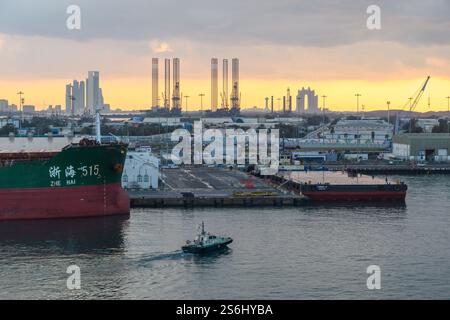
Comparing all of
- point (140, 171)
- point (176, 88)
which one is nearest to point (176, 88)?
point (176, 88)

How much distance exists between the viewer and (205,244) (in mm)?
13203

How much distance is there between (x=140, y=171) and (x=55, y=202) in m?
6.20

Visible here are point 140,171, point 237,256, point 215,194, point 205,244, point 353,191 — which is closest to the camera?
point 237,256

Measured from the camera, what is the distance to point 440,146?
133 feet

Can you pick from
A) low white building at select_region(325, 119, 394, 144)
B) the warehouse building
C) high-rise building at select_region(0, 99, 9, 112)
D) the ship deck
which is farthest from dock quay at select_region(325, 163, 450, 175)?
high-rise building at select_region(0, 99, 9, 112)

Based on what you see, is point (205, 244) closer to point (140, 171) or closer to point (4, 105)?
point (140, 171)

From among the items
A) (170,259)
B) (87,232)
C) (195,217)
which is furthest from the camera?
(195,217)

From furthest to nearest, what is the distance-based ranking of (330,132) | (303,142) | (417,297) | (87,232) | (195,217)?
(330,132)
(303,142)
(195,217)
(87,232)
(417,297)

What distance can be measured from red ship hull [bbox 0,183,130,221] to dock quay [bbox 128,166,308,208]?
290cm

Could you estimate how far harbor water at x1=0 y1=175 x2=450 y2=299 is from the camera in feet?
34.6

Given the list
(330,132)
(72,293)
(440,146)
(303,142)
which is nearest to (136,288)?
(72,293)

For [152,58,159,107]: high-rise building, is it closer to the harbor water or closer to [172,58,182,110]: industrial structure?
[172,58,182,110]: industrial structure

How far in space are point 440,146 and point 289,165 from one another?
1203cm
